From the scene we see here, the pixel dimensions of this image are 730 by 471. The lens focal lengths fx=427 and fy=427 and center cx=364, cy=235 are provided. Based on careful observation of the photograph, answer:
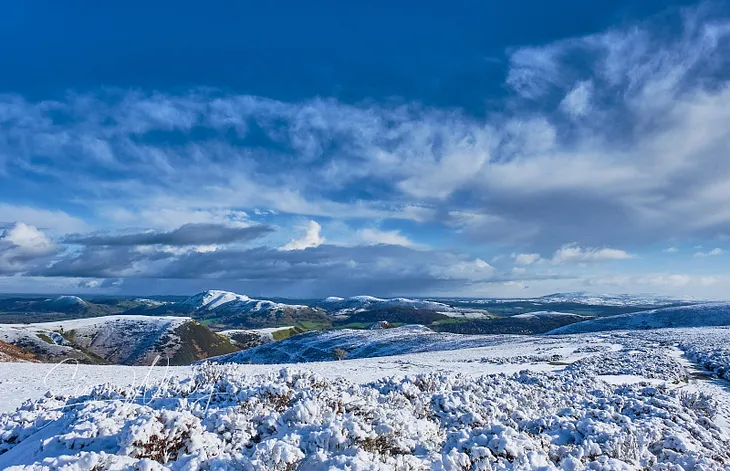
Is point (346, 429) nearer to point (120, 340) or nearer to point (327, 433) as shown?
point (327, 433)

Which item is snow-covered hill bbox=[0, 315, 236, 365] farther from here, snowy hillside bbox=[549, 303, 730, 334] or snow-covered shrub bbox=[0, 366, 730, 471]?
snow-covered shrub bbox=[0, 366, 730, 471]

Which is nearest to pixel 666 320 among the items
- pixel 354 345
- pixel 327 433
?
pixel 354 345

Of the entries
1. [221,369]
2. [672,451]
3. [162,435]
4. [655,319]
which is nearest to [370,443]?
[162,435]

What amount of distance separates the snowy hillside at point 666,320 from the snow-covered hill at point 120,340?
104m

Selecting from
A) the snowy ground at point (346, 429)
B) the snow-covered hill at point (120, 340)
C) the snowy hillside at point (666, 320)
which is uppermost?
the snowy ground at point (346, 429)

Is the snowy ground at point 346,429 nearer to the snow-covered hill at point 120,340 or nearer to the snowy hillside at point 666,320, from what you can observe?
the snowy hillside at point 666,320

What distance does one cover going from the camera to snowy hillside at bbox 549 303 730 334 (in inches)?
3588

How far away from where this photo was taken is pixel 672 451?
31.0 feet

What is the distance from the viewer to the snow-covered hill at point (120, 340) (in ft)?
361

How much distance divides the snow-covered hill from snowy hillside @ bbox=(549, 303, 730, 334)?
10377cm

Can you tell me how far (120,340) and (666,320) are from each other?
14600 centimetres

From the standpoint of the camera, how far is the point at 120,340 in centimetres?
13012

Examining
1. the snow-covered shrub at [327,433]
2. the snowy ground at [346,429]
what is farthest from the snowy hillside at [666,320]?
the snow-covered shrub at [327,433]

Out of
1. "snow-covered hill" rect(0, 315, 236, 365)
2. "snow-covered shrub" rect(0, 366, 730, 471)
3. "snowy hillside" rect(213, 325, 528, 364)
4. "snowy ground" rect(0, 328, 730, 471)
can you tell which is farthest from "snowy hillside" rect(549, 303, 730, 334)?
"snow-covered hill" rect(0, 315, 236, 365)
